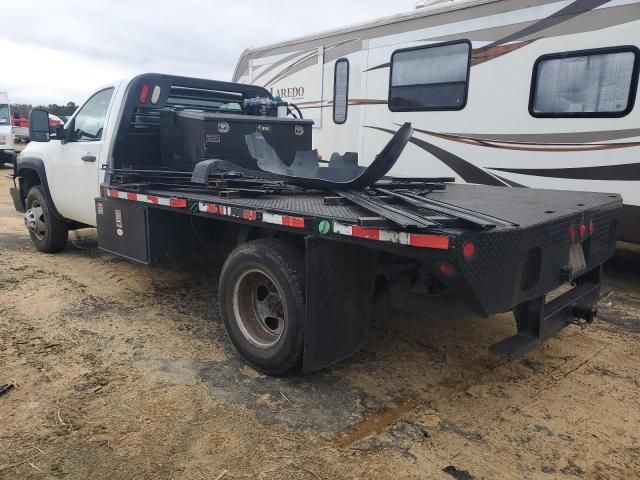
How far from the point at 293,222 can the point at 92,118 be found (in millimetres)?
3681

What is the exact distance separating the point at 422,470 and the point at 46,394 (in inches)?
87.4

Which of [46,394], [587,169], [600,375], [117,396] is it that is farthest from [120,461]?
[587,169]

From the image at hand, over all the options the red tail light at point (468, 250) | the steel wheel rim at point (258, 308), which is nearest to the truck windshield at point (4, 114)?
the steel wheel rim at point (258, 308)

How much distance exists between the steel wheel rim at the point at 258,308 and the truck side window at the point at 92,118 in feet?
9.18

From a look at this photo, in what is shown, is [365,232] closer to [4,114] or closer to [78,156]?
[78,156]

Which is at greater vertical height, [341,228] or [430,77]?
[430,77]

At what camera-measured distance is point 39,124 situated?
19.2 feet

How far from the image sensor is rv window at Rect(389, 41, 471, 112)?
6.56 metres

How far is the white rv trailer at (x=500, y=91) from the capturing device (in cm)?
541

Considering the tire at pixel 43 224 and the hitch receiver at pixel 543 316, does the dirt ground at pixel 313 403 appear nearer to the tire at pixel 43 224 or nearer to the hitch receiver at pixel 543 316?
the hitch receiver at pixel 543 316

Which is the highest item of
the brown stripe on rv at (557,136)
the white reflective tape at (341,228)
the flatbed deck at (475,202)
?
the brown stripe on rv at (557,136)

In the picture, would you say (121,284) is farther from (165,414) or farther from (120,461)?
(120,461)

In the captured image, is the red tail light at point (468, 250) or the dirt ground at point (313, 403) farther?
the dirt ground at point (313, 403)

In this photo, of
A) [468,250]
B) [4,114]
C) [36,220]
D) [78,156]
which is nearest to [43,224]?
[36,220]
